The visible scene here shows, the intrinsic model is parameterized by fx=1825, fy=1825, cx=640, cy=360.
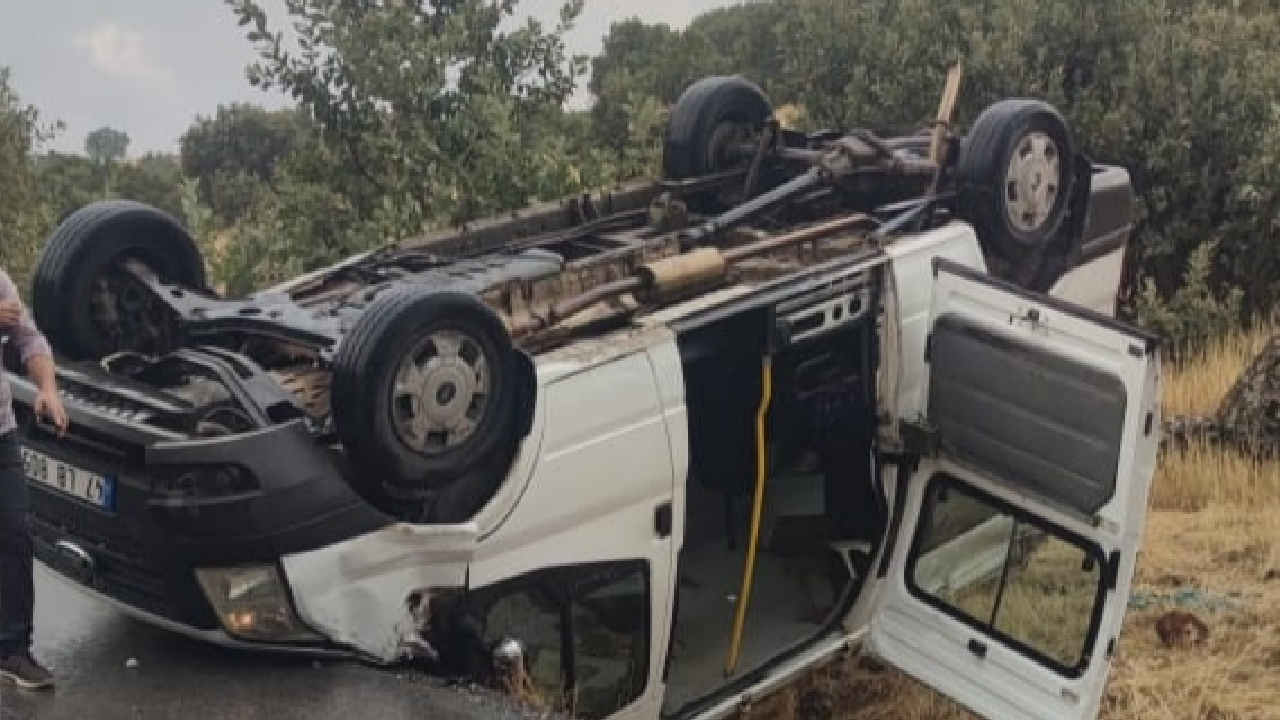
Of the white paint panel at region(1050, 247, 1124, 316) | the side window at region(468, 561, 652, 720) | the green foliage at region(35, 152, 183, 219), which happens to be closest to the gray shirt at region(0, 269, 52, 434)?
the side window at region(468, 561, 652, 720)

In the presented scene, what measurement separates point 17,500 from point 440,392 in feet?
3.74

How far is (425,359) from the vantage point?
16.1ft

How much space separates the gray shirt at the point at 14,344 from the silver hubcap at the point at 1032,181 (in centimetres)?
361

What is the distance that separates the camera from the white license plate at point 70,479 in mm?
4848

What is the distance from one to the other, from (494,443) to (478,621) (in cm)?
51

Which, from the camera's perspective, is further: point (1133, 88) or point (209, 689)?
point (1133, 88)

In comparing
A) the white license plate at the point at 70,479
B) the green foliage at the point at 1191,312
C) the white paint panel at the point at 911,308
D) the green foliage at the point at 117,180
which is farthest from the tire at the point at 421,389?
the green foliage at the point at 117,180

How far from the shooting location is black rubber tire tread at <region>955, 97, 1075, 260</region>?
22.2ft

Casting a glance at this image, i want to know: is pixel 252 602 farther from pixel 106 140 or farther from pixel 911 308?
pixel 106 140

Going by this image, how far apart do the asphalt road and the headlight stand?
0.13 m

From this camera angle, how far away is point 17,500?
15.7ft

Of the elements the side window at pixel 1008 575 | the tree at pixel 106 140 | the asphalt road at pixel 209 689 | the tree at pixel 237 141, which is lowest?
the tree at pixel 106 140

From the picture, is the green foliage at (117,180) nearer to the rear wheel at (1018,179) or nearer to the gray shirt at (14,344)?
the rear wheel at (1018,179)

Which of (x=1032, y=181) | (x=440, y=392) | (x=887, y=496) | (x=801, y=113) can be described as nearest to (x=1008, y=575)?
(x=887, y=496)
